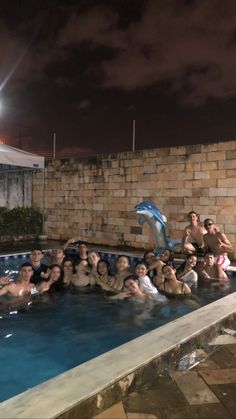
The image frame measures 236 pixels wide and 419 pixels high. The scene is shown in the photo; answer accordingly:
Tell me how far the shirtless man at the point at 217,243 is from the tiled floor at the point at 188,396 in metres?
4.75

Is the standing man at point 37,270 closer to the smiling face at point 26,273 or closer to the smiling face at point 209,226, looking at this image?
the smiling face at point 26,273

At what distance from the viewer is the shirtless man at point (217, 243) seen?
826 cm

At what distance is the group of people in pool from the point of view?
6.78 metres

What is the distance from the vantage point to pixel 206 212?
10648 mm

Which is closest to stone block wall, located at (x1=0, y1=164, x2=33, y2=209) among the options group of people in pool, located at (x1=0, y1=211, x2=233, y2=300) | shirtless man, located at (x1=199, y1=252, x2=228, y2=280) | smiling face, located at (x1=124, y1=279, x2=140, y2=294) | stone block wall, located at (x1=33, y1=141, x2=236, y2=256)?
stone block wall, located at (x1=33, y1=141, x2=236, y2=256)

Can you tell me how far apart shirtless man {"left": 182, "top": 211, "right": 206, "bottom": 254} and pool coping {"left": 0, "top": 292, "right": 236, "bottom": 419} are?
16.1 feet

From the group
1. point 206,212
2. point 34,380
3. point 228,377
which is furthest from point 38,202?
point 228,377

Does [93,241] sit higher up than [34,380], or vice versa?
[93,241]

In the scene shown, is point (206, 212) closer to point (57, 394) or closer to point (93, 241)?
point (93, 241)

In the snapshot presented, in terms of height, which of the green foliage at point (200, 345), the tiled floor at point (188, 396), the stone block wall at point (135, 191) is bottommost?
the tiled floor at point (188, 396)

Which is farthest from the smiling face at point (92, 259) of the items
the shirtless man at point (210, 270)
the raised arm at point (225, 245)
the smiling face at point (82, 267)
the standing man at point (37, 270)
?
the raised arm at point (225, 245)

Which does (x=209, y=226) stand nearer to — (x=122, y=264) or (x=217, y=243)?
(x=217, y=243)

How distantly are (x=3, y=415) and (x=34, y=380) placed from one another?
67.0 inches

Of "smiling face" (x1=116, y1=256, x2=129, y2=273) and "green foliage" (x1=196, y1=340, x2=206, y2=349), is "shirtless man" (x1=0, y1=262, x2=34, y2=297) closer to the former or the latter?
"smiling face" (x1=116, y1=256, x2=129, y2=273)
